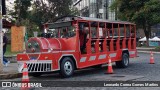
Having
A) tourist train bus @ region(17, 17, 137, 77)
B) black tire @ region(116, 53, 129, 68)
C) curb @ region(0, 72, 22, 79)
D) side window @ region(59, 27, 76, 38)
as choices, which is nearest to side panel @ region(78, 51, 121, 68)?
tourist train bus @ region(17, 17, 137, 77)

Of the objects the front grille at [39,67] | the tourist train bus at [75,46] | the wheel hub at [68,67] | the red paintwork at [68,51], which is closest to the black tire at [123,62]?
the tourist train bus at [75,46]

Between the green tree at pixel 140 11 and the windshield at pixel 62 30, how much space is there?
21.9 m

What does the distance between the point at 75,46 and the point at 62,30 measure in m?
1.42

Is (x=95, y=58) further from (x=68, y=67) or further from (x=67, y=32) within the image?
(x=68, y=67)

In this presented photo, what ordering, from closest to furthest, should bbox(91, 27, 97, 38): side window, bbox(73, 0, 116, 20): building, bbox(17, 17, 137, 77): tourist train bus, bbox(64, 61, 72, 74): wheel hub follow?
bbox(17, 17, 137, 77): tourist train bus < bbox(64, 61, 72, 74): wheel hub < bbox(91, 27, 97, 38): side window < bbox(73, 0, 116, 20): building

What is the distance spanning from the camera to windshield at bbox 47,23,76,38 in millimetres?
14798

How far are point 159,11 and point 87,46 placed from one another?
23.6 meters

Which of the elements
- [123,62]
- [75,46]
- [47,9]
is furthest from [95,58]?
[47,9]

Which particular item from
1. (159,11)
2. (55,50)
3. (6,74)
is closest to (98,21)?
(55,50)

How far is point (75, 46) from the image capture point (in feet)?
47.0

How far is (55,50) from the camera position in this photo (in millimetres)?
13875

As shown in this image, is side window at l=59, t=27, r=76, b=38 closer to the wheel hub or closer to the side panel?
the side panel

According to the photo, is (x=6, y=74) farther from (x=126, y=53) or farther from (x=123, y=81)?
(x=126, y=53)

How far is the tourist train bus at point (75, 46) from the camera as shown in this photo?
43.7 feet
